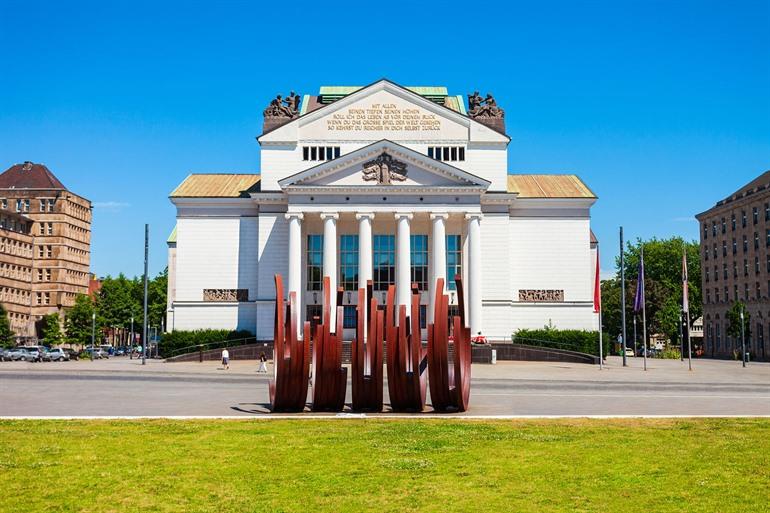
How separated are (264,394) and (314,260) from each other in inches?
1583

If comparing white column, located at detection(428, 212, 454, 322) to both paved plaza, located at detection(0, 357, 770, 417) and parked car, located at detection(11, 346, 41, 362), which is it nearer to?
paved plaza, located at detection(0, 357, 770, 417)

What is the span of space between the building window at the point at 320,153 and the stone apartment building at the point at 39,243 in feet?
226

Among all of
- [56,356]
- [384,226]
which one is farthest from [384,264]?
[56,356]

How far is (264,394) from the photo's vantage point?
33.1 m

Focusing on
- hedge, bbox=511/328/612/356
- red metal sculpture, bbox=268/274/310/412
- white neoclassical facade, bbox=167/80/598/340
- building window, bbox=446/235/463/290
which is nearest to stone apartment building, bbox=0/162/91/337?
white neoclassical facade, bbox=167/80/598/340

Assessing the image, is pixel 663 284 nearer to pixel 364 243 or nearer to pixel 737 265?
pixel 737 265

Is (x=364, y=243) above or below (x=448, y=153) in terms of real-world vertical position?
below

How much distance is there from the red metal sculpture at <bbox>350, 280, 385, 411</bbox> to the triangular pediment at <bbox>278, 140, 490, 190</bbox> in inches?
1706

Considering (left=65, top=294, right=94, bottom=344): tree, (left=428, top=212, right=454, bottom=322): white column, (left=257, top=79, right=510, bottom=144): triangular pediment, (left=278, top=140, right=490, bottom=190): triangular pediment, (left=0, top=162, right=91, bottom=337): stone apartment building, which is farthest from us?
(left=0, top=162, right=91, bottom=337): stone apartment building

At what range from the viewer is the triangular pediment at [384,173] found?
67.9 meters

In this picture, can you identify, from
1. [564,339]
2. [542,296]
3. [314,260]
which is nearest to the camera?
[564,339]

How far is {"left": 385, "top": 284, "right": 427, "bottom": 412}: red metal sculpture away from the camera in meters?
24.4

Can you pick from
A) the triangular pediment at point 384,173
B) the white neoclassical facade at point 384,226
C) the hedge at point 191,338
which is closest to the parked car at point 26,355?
the hedge at point 191,338

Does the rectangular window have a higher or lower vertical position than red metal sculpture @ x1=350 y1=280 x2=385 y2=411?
higher
